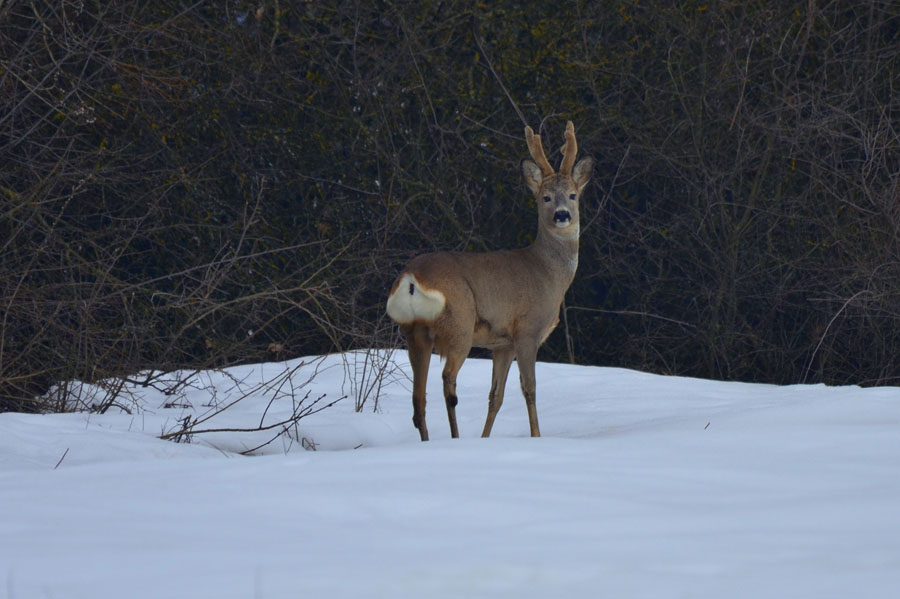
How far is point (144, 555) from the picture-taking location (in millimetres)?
3051

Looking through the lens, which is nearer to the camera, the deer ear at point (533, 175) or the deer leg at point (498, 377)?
the deer leg at point (498, 377)

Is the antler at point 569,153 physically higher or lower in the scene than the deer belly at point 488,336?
A: higher

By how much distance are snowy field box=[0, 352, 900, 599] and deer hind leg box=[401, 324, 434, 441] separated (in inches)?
39.9

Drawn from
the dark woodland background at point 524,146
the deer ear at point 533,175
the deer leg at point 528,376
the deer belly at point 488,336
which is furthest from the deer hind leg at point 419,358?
the dark woodland background at point 524,146

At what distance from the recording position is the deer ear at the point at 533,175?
23.7ft

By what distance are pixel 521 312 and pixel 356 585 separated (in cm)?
390

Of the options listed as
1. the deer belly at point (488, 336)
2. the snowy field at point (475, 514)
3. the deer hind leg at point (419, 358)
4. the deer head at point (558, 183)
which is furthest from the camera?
the deer head at point (558, 183)

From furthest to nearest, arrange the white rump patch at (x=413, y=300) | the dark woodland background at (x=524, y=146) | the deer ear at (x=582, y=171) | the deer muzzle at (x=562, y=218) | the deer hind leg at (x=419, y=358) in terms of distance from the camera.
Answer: the dark woodland background at (x=524, y=146)
the deer ear at (x=582, y=171)
the deer muzzle at (x=562, y=218)
the deer hind leg at (x=419, y=358)
the white rump patch at (x=413, y=300)

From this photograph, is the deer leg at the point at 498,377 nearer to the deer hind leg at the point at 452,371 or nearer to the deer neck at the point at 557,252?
the deer hind leg at the point at 452,371

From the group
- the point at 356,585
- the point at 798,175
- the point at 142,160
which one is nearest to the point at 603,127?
the point at 798,175

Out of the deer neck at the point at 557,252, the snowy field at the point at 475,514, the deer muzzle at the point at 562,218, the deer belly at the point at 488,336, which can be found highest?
the deer muzzle at the point at 562,218

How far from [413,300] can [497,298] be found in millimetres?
640

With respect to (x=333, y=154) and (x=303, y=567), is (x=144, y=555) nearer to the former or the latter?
(x=303, y=567)

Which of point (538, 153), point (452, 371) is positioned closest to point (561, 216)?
point (538, 153)
